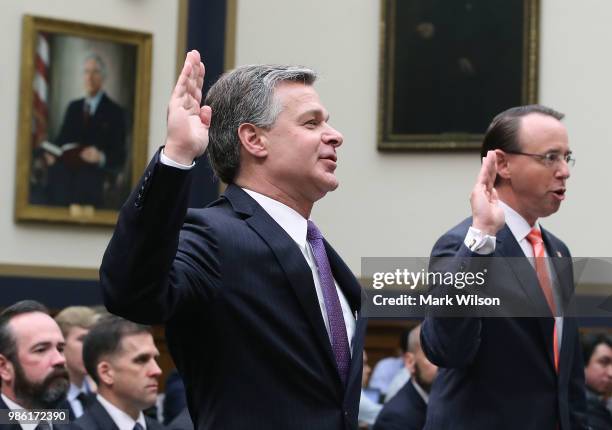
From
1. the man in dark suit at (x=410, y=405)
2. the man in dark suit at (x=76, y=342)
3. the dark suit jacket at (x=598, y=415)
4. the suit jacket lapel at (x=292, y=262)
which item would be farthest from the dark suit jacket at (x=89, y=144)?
the suit jacket lapel at (x=292, y=262)

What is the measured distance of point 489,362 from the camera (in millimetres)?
3738

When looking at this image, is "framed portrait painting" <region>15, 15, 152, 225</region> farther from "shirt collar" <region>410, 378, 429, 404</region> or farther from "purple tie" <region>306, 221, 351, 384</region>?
"purple tie" <region>306, 221, 351, 384</region>

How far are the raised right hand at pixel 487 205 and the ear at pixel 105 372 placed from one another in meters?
2.34

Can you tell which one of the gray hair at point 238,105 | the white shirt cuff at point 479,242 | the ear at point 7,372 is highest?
the gray hair at point 238,105

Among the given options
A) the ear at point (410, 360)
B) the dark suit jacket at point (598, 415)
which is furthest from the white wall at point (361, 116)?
the dark suit jacket at point (598, 415)

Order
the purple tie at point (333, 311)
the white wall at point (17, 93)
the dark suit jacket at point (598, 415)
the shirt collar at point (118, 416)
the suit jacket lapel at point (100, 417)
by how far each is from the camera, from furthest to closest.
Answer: the white wall at point (17, 93) < the dark suit jacket at point (598, 415) < the shirt collar at point (118, 416) < the suit jacket lapel at point (100, 417) < the purple tie at point (333, 311)

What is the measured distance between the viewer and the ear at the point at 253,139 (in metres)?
2.98

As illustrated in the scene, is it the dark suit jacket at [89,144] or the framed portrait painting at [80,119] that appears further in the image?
the dark suit jacket at [89,144]

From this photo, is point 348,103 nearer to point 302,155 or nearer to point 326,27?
point 326,27

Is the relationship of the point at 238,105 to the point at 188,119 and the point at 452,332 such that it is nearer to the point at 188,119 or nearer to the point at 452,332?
the point at 188,119

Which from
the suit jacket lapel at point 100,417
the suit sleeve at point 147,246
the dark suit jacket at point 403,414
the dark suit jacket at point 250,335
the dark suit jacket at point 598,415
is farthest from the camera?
the dark suit jacket at point 598,415

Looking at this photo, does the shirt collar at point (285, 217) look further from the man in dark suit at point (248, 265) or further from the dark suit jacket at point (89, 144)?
the dark suit jacket at point (89, 144)

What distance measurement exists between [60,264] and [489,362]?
6.59 m

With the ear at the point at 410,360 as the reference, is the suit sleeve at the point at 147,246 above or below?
above
